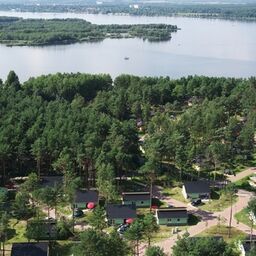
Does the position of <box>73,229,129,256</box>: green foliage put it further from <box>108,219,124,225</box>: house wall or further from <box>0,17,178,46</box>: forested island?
<box>0,17,178,46</box>: forested island

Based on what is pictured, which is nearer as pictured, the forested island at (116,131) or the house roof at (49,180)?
the house roof at (49,180)

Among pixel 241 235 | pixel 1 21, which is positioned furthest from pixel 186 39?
pixel 241 235

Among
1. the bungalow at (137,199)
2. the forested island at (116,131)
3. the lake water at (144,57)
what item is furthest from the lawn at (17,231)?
the lake water at (144,57)

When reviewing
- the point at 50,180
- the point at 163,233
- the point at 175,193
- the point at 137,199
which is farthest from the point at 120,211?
the point at 50,180

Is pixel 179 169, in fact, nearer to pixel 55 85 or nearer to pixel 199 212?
pixel 199 212

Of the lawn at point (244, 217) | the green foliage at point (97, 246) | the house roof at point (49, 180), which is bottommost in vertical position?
the lawn at point (244, 217)

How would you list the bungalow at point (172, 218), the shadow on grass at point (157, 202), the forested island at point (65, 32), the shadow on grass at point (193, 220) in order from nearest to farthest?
1. the bungalow at point (172, 218)
2. the shadow on grass at point (193, 220)
3. the shadow on grass at point (157, 202)
4. the forested island at point (65, 32)

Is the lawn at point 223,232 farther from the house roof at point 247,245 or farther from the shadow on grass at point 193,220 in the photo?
the house roof at point 247,245
